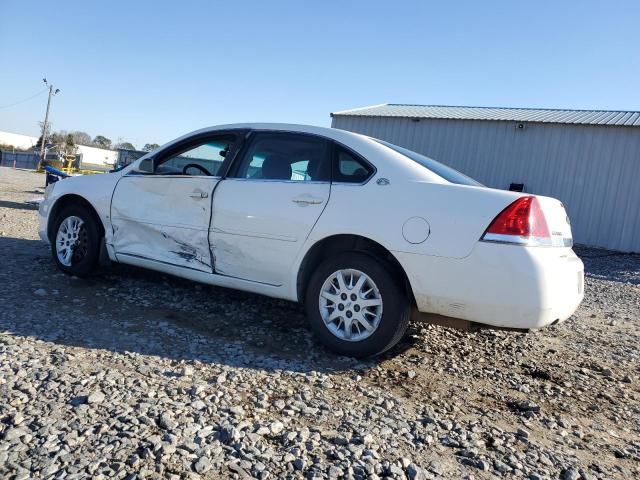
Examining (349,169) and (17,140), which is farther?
(17,140)

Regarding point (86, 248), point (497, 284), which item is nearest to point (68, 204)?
point (86, 248)

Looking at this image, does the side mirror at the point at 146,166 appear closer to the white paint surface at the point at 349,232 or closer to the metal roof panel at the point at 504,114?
the white paint surface at the point at 349,232

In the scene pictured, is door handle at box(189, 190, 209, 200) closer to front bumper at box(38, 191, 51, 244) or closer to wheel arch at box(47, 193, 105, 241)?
wheel arch at box(47, 193, 105, 241)

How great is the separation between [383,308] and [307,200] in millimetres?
951

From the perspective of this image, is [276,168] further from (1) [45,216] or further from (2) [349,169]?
(1) [45,216]

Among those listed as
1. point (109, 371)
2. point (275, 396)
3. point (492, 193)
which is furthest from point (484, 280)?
point (109, 371)

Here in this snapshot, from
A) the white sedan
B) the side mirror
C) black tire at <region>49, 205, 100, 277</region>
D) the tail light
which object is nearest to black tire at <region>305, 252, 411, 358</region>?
the white sedan

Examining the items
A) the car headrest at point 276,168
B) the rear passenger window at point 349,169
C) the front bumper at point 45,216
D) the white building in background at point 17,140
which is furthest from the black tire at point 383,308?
the white building in background at point 17,140

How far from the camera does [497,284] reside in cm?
316

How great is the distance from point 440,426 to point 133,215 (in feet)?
10.5

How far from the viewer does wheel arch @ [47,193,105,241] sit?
4918 millimetres

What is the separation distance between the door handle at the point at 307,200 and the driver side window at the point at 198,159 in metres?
0.94

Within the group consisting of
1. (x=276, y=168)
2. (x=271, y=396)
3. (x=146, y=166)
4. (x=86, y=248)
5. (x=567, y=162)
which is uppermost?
(x=567, y=162)

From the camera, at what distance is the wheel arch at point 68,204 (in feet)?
16.1
